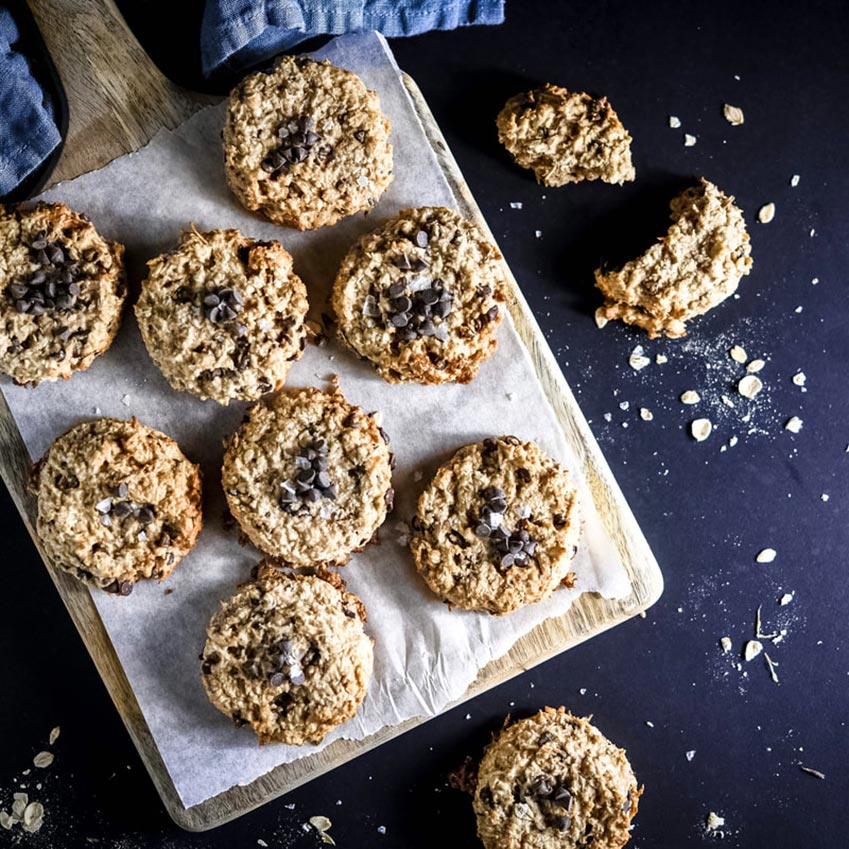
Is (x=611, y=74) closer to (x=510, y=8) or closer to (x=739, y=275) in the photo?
(x=510, y=8)

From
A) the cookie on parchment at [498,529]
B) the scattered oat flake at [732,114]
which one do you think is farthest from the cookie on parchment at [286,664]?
the scattered oat flake at [732,114]

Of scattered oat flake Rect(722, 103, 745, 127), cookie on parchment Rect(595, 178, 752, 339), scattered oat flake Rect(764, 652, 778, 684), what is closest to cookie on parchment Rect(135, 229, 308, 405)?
cookie on parchment Rect(595, 178, 752, 339)

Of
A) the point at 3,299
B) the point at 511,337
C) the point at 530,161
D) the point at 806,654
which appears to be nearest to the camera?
the point at 3,299

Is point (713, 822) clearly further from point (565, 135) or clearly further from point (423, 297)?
point (565, 135)

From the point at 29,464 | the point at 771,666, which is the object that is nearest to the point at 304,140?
the point at 29,464

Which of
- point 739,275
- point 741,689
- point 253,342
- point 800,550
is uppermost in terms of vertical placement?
point 253,342

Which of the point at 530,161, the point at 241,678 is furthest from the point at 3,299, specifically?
the point at 530,161

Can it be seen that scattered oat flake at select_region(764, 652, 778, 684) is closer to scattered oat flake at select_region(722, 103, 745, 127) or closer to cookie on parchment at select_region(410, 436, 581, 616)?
A: cookie on parchment at select_region(410, 436, 581, 616)
